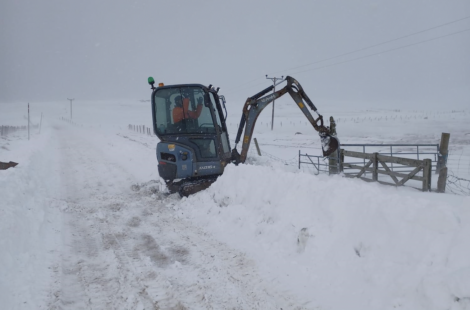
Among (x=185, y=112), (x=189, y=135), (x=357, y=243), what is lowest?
(x=357, y=243)

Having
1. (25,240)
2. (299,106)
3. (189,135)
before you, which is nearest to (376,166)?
(299,106)

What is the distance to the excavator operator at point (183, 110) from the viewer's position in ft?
31.8

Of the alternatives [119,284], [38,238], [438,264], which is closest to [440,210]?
[438,264]

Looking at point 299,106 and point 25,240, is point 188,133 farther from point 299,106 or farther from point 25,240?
point 25,240

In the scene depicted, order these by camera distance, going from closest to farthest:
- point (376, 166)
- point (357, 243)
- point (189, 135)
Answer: point (357, 243) → point (189, 135) → point (376, 166)

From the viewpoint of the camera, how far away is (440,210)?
4.19 m

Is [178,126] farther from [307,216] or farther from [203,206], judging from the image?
[307,216]

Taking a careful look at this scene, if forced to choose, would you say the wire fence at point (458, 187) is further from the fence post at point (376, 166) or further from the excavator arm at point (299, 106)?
the excavator arm at point (299, 106)

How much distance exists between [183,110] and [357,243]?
647 cm

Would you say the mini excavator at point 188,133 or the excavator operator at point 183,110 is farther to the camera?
the excavator operator at point 183,110

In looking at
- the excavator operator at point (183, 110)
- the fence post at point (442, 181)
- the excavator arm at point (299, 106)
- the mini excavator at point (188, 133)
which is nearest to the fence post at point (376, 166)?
the excavator arm at point (299, 106)

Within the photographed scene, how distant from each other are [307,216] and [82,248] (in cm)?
392

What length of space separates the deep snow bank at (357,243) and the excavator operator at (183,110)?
12.6ft

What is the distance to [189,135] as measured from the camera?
31.8 feet
